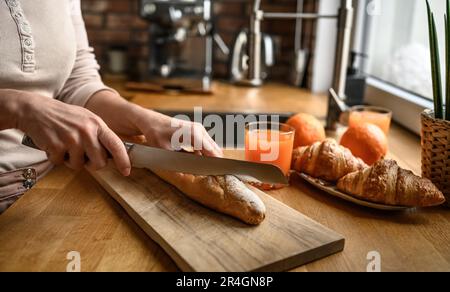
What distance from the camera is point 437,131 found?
83cm

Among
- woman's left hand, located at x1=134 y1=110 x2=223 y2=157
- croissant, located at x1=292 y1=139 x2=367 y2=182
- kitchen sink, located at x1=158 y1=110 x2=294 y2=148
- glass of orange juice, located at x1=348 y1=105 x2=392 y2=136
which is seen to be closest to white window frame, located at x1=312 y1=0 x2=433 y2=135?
glass of orange juice, located at x1=348 y1=105 x2=392 y2=136

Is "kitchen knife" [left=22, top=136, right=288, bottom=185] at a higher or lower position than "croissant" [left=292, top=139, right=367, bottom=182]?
higher

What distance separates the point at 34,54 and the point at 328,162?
62 cm

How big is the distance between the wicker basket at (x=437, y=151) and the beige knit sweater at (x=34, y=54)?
71 centimetres

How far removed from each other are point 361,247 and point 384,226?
0.09m

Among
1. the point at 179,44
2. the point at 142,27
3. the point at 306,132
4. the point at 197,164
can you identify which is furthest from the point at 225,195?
the point at 142,27

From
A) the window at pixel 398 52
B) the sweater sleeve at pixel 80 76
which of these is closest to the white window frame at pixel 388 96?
the window at pixel 398 52

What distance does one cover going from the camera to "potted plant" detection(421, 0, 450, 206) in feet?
2.68

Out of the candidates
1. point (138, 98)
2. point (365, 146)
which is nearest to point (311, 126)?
point (365, 146)

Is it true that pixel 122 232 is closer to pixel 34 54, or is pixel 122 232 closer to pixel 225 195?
pixel 225 195

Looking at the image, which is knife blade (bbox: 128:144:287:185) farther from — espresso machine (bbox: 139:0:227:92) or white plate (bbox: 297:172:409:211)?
espresso machine (bbox: 139:0:227:92)

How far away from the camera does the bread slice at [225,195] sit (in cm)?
73
